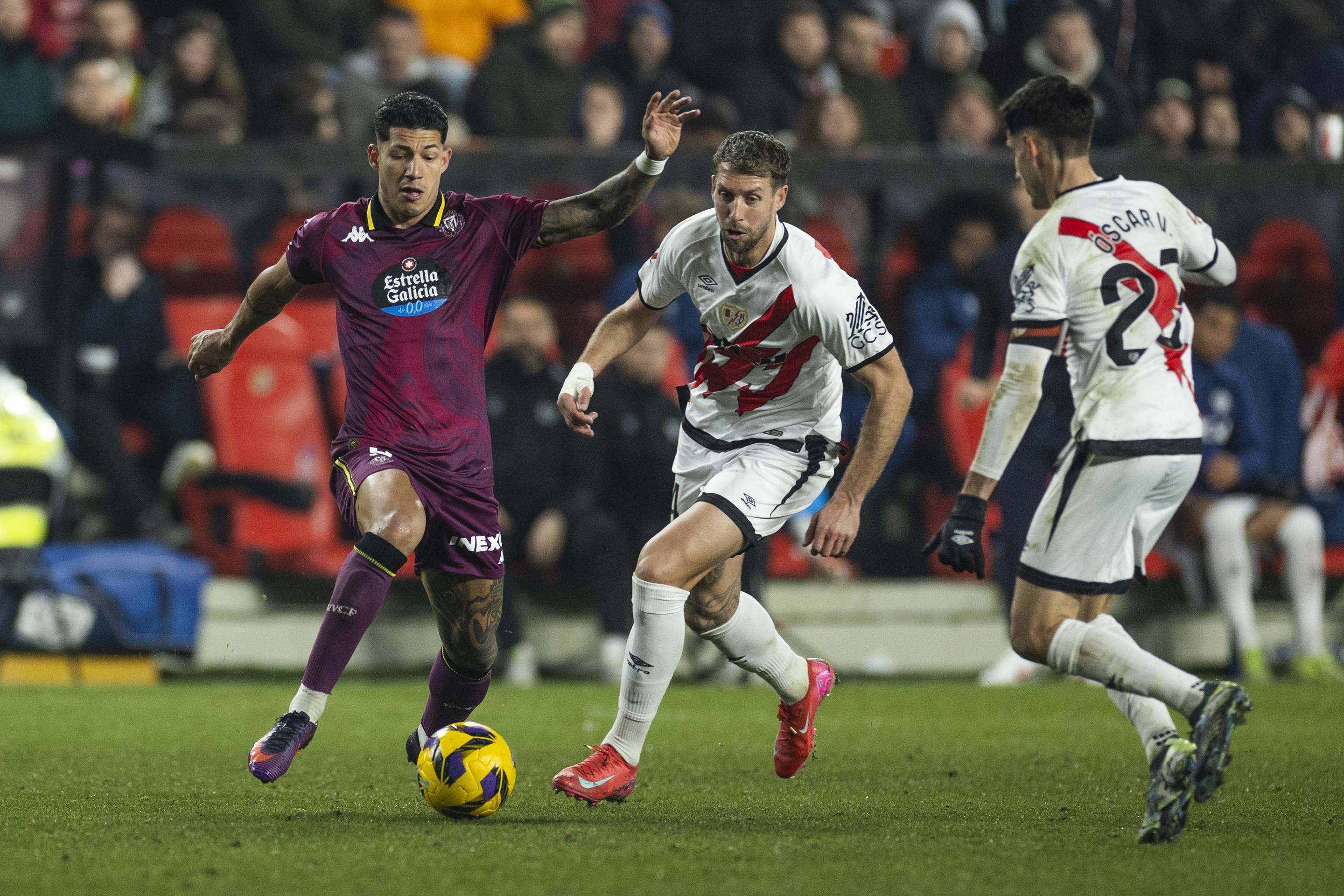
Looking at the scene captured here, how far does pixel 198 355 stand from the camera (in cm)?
604

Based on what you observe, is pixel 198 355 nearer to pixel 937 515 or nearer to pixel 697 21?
pixel 937 515

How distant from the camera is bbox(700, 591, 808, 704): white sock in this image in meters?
6.07

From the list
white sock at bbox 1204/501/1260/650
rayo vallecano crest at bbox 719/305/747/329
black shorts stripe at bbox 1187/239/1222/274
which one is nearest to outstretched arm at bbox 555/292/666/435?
rayo vallecano crest at bbox 719/305/747/329

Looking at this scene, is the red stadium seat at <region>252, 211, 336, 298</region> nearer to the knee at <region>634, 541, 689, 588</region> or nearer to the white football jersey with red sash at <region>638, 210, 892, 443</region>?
the white football jersey with red sash at <region>638, 210, 892, 443</region>

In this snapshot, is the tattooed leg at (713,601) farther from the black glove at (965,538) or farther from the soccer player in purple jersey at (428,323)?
the black glove at (965,538)

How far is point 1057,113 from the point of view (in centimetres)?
537

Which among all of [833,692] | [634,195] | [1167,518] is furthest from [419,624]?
[1167,518]

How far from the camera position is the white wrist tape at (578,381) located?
5.55 meters

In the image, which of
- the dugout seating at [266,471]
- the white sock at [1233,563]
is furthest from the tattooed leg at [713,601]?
the white sock at [1233,563]

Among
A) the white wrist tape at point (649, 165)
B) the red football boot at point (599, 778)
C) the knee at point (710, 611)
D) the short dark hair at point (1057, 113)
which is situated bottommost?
the red football boot at point (599, 778)

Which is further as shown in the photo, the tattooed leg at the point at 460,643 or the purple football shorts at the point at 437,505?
the tattooed leg at the point at 460,643

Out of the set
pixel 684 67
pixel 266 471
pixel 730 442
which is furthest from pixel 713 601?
pixel 684 67

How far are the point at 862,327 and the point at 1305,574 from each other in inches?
273

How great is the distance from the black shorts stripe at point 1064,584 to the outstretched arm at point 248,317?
2.65 meters
